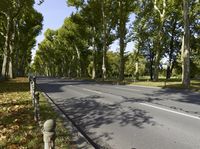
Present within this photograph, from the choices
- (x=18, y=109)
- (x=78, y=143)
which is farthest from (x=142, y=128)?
(x=18, y=109)

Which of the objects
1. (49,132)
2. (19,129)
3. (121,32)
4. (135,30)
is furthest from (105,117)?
(135,30)

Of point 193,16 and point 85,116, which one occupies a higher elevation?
point 193,16

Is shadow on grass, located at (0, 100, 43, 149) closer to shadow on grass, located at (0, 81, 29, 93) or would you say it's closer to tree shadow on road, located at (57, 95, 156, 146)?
tree shadow on road, located at (57, 95, 156, 146)

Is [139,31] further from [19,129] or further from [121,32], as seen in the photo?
[19,129]

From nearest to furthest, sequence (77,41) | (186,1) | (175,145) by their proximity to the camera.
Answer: (175,145), (186,1), (77,41)

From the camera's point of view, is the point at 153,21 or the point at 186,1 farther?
the point at 153,21

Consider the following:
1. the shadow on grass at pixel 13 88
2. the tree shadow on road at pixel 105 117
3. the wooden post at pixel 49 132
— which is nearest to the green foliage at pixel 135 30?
the shadow on grass at pixel 13 88

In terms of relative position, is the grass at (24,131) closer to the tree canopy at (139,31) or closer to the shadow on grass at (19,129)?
the shadow on grass at (19,129)

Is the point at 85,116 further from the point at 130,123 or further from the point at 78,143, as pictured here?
the point at 78,143

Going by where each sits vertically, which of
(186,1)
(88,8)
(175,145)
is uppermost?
(88,8)

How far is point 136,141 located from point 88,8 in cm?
4749

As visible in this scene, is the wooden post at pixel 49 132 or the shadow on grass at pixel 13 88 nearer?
the wooden post at pixel 49 132

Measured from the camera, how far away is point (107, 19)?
166 ft

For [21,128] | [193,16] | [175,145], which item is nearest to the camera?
[175,145]
